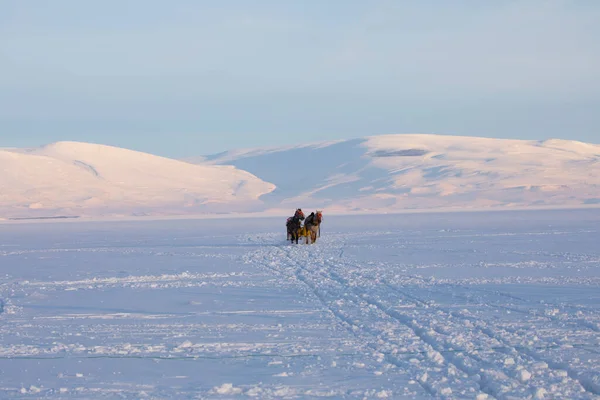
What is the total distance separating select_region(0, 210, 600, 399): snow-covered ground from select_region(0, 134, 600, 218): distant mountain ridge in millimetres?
82904

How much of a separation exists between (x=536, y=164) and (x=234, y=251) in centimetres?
11082

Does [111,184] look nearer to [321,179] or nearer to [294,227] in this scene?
[321,179]

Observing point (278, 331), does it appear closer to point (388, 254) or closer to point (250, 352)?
point (250, 352)

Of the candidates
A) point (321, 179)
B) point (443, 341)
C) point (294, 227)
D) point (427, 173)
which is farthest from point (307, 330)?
point (321, 179)

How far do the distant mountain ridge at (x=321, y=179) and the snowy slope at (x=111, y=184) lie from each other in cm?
14

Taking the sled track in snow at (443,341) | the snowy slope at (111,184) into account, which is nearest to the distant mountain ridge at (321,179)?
the snowy slope at (111,184)

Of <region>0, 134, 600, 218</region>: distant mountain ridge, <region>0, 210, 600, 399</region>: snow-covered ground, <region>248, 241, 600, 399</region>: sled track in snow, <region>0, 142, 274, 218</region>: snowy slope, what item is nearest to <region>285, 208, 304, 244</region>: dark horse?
<region>0, 210, 600, 399</region>: snow-covered ground

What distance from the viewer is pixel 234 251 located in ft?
80.3

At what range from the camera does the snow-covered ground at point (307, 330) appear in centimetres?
700

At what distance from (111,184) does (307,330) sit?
116 metres

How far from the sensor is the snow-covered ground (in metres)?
7.00

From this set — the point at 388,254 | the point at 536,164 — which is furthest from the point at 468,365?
the point at 536,164

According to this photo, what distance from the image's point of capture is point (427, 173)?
128m

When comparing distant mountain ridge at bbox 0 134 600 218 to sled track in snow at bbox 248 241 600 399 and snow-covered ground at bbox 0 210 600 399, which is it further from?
sled track in snow at bbox 248 241 600 399
